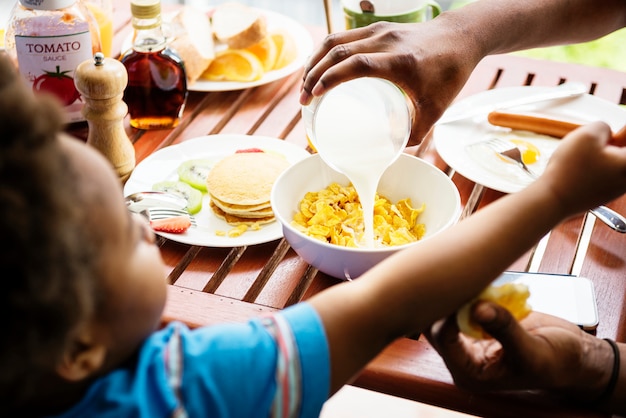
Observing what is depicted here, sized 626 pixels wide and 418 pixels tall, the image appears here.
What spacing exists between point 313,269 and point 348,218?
11cm

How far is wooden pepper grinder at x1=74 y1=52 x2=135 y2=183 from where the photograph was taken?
3.97ft

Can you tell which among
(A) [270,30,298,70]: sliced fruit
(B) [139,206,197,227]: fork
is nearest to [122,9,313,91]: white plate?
(A) [270,30,298,70]: sliced fruit

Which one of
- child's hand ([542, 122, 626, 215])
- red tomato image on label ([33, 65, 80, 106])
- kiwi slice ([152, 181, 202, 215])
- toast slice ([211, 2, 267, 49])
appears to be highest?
child's hand ([542, 122, 626, 215])

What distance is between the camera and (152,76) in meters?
1.39

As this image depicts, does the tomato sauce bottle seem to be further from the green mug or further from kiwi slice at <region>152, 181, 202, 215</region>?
the green mug

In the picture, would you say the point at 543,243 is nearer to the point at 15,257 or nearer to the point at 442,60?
the point at 442,60

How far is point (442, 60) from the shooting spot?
121 cm

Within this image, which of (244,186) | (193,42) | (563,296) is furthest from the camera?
(193,42)

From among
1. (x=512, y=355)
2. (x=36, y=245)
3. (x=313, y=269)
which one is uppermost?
(x=36, y=245)

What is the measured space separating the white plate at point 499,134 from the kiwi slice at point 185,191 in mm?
435

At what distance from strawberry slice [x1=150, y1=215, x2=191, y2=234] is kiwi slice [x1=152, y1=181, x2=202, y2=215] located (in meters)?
0.06

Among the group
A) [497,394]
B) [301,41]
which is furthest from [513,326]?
[301,41]

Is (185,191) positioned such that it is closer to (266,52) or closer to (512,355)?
(266,52)

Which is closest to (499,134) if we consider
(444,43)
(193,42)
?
(444,43)
